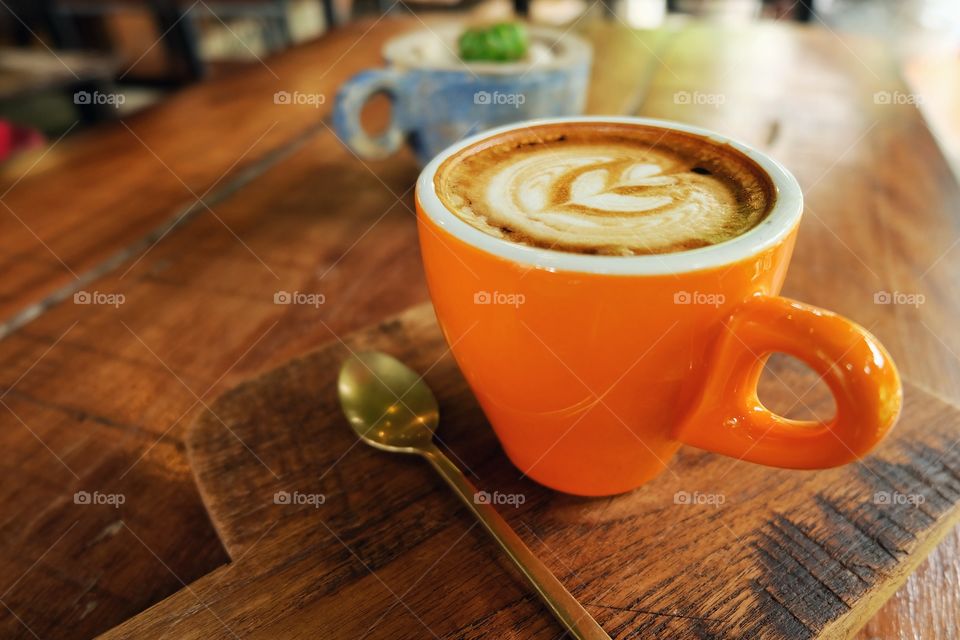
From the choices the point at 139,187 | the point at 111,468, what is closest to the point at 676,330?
the point at 111,468

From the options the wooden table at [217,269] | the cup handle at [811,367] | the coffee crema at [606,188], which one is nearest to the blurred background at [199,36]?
the wooden table at [217,269]

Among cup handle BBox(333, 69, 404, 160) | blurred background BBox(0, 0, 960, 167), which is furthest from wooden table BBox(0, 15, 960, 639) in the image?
blurred background BBox(0, 0, 960, 167)

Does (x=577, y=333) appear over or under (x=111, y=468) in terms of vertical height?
over

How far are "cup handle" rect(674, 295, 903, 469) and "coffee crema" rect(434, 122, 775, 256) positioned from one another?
7 centimetres

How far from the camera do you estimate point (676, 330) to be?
1.38 feet

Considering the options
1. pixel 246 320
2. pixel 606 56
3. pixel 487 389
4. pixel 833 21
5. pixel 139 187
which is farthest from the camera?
pixel 833 21

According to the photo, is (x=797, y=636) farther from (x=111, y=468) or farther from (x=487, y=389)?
(x=111, y=468)

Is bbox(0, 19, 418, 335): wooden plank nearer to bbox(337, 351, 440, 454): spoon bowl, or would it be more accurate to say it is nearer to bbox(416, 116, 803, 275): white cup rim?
bbox(337, 351, 440, 454): spoon bowl

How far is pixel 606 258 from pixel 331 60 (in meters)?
1.47

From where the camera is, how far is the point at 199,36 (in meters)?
4.07

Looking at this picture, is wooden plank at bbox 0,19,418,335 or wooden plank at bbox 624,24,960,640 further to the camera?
wooden plank at bbox 0,19,418,335

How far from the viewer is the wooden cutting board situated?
439 millimetres

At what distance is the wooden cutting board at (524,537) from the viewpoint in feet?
1.44

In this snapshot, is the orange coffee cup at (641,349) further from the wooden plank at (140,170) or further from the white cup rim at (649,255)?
the wooden plank at (140,170)
